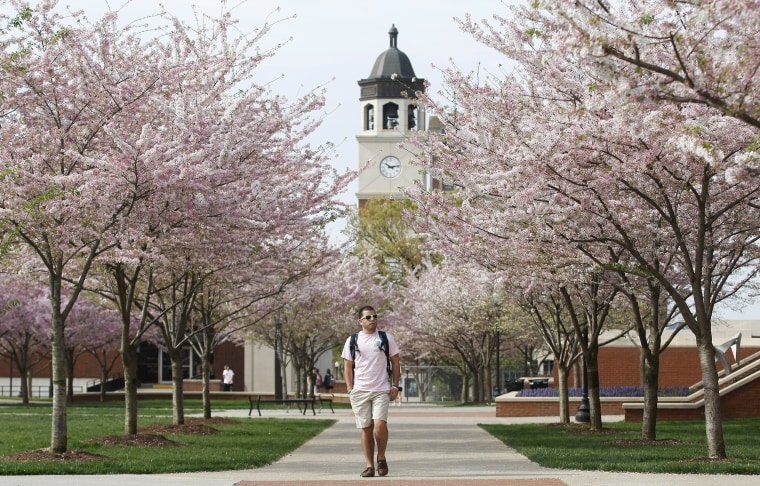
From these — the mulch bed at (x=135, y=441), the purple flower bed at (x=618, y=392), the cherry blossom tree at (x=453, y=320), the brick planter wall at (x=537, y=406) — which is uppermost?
the cherry blossom tree at (x=453, y=320)

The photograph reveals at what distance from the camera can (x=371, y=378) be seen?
12703mm

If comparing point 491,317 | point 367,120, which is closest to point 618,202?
point 491,317

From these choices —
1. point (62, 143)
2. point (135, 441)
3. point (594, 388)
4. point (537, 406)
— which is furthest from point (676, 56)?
point (537, 406)

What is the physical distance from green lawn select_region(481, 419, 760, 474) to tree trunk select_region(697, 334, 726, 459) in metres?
0.20

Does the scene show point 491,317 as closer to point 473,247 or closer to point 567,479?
point 473,247

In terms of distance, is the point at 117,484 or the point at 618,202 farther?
the point at 618,202

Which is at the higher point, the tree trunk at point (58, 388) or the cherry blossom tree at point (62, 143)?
the cherry blossom tree at point (62, 143)

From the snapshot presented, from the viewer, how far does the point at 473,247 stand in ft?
57.1

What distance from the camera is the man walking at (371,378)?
41.7ft

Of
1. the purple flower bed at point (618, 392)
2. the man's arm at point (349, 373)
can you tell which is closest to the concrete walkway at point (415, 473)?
the man's arm at point (349, 373)

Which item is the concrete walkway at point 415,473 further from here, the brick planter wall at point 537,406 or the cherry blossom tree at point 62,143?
the brick planter wall at point 537,406

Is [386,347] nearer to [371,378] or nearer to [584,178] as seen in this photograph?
[371,378]

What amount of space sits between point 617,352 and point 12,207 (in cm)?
3227

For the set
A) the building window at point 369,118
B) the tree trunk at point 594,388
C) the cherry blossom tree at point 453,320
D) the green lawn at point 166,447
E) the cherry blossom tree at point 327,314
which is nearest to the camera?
the green lawn at point 166,447
